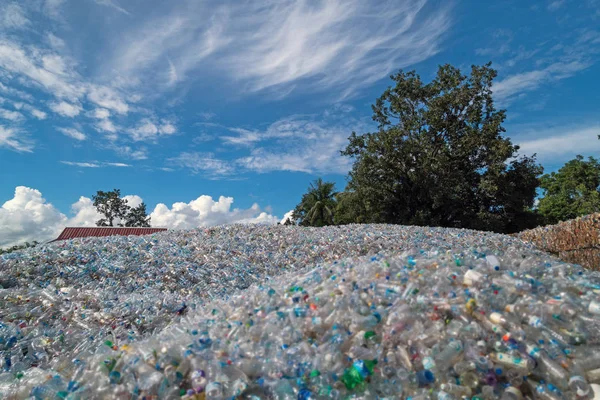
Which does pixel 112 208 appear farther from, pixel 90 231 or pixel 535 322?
pixel 535 322

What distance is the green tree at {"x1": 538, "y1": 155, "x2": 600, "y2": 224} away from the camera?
25.6 metres

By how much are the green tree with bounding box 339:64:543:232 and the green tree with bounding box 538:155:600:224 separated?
30.7 ft

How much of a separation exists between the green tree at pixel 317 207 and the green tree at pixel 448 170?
7206 mm

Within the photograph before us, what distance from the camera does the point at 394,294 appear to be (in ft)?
8.86

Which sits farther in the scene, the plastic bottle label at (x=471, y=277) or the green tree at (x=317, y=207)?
the green tree at (x=317, y=207)

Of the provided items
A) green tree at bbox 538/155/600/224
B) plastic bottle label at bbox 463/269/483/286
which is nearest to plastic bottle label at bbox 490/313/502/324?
plastic bottle label at bbox 463/269/483/286

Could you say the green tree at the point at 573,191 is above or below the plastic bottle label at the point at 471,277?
above

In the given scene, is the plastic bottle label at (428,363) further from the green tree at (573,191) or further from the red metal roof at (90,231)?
the green tree at (573,191)

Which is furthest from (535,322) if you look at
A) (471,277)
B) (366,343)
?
(366,343)

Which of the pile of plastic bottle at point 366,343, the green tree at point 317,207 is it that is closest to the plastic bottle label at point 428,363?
the pile of plastic bottle at point 366,343

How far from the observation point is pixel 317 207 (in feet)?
88.7

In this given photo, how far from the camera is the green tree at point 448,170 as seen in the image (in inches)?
706

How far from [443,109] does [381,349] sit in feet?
61.9

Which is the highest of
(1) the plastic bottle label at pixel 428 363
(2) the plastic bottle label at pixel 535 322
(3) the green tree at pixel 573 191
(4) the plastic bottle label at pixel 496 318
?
(3) the green tree at pixel 573 191
